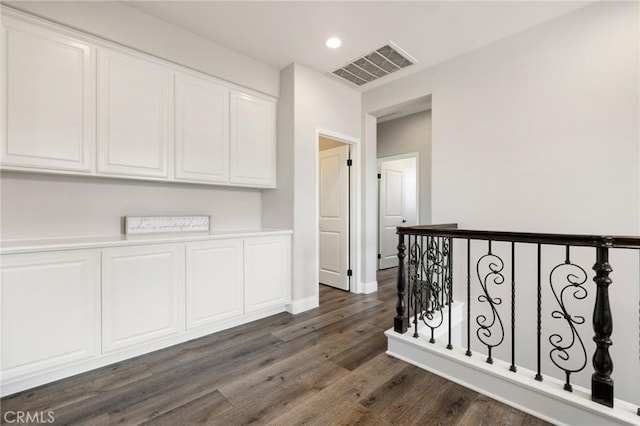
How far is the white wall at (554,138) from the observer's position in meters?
2.30

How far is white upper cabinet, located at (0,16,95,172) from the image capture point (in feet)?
6.36

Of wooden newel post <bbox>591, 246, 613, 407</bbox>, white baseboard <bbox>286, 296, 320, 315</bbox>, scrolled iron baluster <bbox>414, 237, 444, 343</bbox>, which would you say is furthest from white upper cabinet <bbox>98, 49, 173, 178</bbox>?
wooden newel post <bbox>591, 246, 613, 407</bbox>

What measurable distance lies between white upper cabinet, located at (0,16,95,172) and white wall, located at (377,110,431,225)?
4402 millimetres

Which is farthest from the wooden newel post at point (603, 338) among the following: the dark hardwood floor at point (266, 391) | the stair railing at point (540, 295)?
the dark hardwood floor at point (266, 391)

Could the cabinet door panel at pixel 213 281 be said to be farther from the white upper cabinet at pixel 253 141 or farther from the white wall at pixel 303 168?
the white upper cabinet at pixel 253 141

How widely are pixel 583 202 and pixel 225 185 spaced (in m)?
3.42

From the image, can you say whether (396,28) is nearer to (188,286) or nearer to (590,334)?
(188,286)

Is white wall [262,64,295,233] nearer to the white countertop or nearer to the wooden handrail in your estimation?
the white countertop

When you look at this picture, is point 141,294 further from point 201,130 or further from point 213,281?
point 201,130

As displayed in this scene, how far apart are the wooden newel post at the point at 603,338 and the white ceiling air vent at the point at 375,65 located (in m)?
2.59

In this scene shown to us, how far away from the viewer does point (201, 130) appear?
287 centimetres

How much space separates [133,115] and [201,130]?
590mm

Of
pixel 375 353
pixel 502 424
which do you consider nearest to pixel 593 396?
pixel 502 424

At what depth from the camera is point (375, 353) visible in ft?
7.72
